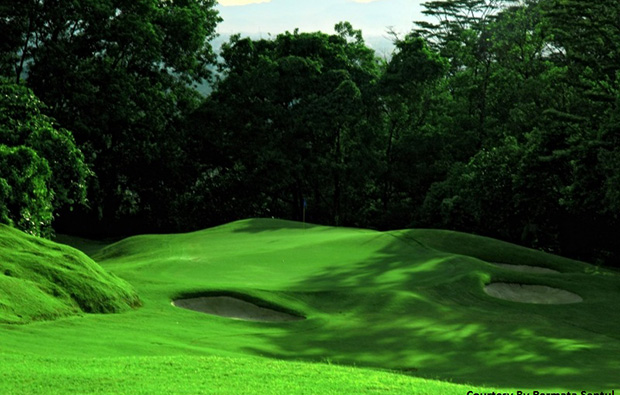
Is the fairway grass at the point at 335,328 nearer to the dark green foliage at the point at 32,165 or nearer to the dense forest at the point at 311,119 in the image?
the dark green foliage at the point at 32,165

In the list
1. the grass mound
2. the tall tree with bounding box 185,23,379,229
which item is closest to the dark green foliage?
the grass mound

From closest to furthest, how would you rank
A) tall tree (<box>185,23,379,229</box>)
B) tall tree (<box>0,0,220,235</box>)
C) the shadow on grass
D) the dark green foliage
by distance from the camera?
→ the shadow on grass < the dark green foliage < tall tree (<box>0,0,220,235</box>) < tall tree (<box>185,23,379,229</box>)

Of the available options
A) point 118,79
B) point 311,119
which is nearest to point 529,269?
point 311,119

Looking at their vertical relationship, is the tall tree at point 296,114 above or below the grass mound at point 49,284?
above

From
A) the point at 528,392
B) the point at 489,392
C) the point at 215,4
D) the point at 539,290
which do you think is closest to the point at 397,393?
the point at 489,392

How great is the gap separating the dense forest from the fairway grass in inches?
469

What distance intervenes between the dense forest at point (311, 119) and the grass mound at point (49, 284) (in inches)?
919

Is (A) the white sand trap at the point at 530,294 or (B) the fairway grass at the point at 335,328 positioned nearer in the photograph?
(B) the fairway grass at the point at 335,328

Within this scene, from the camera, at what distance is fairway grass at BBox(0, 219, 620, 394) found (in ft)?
36.9

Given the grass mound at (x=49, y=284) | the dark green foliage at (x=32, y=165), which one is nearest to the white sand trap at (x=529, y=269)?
the grass mound at (x=49, y=284)

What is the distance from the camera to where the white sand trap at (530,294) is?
25078 millimetres

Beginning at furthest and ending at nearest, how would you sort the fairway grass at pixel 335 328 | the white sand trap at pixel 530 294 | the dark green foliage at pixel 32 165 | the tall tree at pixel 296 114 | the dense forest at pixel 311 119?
the tall tree at pixel 296 114 → the dense forest at pixel 311 119 → the dark green foliage at pixel 32 165 → the white sand trap at pixel 530 294 → the fairway grass at pixel 335 328

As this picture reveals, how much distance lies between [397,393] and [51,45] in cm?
4369

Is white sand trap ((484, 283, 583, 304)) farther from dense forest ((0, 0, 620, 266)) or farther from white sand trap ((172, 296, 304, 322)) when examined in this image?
dense forest ((0, 0, 620, 266))
